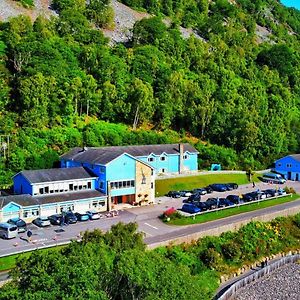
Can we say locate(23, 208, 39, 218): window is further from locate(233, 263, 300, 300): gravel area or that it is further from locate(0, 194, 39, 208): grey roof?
locate(233, 263, 300, 300): gravel area

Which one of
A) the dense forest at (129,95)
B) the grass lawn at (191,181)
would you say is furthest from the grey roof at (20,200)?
the grass lawn at (191,181)

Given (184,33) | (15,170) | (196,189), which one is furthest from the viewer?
(184,33)

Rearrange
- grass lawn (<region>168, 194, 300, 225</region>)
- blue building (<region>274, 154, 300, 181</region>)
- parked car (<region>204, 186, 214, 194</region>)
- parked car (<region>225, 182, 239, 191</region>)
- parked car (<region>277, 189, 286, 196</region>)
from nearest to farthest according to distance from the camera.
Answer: grass lawn (<region>168, 194, 300, 225</region>) < parked car (<region>204, 186, 214, 194</region>) < parked car (<region>277, 189, 286, 196</region>) < parked car (<region>225, 182, 239, 191</region>) < blue building (<region>274, 154, 300, 181</region>)

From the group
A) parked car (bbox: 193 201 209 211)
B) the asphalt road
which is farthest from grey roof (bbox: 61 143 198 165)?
parked car (bbox: 193 201 209 211)

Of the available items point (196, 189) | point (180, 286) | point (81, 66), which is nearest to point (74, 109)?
point (81, 66)

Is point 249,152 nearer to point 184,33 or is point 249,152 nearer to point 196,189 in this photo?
point 196,189

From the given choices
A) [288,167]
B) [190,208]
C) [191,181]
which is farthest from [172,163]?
[288,167]

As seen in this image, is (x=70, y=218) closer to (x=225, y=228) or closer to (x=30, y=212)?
(x=30, y=212)
